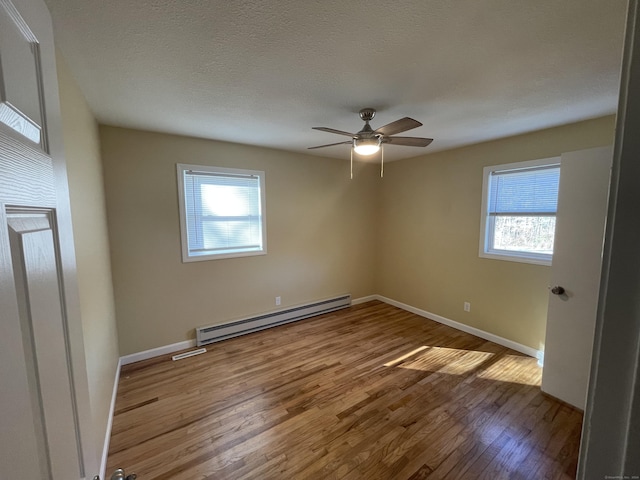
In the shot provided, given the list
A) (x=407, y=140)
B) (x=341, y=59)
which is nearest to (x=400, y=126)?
(x=407, y=140)

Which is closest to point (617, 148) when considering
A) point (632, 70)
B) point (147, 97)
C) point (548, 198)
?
point (632, 70)

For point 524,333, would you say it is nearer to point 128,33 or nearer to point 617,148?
point 617,148

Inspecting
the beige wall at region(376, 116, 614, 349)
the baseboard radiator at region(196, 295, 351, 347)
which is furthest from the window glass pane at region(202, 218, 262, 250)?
the beige wall at region(376, 116, 614, 349)

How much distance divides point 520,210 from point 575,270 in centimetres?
106

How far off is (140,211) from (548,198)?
422cm

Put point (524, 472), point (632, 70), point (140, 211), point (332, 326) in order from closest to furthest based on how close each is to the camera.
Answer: point (632, 70)
point (524, 472)
point (140, 211)
point (332, 326)

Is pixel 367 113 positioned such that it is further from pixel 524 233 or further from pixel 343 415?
pixel 343 415

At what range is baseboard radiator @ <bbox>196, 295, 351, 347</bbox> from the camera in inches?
125

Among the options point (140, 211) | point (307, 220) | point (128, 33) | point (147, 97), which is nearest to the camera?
point (128, 33)

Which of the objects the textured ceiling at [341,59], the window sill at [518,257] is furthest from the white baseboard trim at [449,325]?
the textured ceiling at [341,59]

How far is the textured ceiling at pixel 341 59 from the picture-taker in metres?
1.17

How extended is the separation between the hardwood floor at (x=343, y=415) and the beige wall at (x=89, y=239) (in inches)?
15.8

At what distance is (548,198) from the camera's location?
2.78 metres

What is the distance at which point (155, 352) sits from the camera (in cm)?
293
